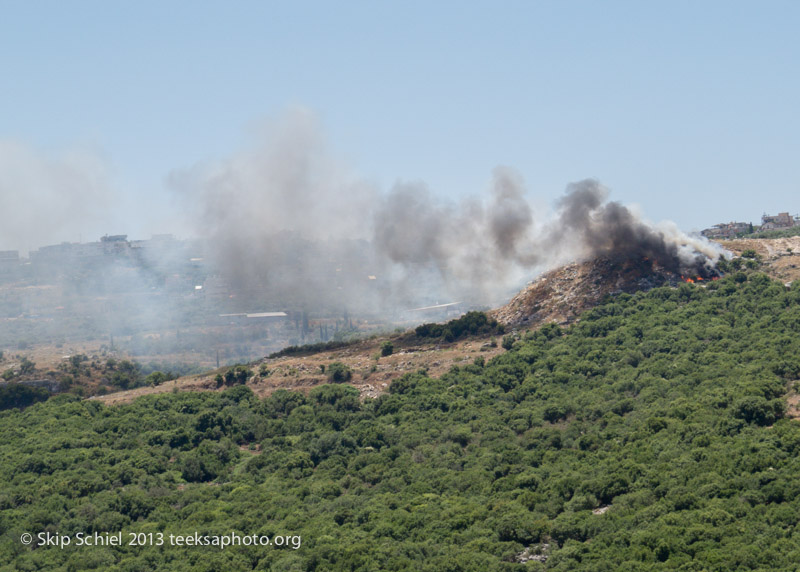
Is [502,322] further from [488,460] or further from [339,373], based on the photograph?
[488,460]

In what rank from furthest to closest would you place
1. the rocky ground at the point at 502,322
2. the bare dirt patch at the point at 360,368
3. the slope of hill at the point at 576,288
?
the slope of hill at the point at 576,288 < the rocky ground at the point at 502,322 < the bare dirt patch at the point at 360,368

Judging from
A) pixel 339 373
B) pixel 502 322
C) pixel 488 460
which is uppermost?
pixel 502 322

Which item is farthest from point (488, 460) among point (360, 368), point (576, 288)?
point (576, 288)

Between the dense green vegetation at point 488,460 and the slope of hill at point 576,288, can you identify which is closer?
the dense green vegetation at point 488,460

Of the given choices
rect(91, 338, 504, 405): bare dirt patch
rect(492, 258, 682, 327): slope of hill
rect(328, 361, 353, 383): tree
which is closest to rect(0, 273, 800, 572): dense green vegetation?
rect(91, 338, 504, 405): bare dirt patch

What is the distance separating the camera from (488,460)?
67.3 m

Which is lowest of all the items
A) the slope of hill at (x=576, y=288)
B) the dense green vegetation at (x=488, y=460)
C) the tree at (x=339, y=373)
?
the dense green vegetation at (x=488, y=460)

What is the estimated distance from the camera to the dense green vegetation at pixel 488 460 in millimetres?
50031

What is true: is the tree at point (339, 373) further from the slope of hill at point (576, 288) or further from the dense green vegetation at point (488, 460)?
the slope of hill at point (576, 288)

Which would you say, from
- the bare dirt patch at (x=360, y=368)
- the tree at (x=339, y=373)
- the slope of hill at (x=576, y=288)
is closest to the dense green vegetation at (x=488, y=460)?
the bare dirt patch at (x=360, y=368)

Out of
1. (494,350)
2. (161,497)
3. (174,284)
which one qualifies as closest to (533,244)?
(494,350)

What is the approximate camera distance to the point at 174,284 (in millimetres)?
197125

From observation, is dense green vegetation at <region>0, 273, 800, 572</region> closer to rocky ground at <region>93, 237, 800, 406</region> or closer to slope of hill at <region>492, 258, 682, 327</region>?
rocky ground at <region>93, 237, 800, 406</region>

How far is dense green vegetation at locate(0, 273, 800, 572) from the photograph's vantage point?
50031mm
